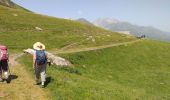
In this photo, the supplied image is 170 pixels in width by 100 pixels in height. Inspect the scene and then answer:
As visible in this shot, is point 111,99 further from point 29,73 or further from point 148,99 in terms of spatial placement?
point 29,73

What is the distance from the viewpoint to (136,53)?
75438 mm

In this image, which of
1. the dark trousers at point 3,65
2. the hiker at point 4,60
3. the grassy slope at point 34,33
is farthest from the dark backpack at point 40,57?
the grassy slope at point 34,33

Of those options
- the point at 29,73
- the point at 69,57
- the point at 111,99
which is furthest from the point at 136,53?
the point at 111,99

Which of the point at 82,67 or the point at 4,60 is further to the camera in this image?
the point at 82,67

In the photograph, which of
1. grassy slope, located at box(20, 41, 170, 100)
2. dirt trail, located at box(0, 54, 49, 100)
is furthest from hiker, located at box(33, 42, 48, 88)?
grassy slope, located at box(20, 41, 170, 100)

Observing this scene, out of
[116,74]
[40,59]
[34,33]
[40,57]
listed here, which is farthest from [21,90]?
[34,33]

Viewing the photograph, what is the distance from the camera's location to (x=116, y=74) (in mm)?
54781

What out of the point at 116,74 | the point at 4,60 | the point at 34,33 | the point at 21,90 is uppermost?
the point at 4,60

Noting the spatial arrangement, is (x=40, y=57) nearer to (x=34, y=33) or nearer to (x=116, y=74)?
(x=116, y=74)

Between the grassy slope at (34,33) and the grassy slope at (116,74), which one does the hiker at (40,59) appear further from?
the grassy slope at (34,33)

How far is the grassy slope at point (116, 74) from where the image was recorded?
1047 inches

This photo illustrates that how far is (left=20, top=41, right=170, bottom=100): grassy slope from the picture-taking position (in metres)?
26.6

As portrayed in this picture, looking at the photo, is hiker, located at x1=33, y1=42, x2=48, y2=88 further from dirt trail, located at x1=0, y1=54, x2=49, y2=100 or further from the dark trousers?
the dark trousers

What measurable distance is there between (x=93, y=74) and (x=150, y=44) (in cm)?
4191
